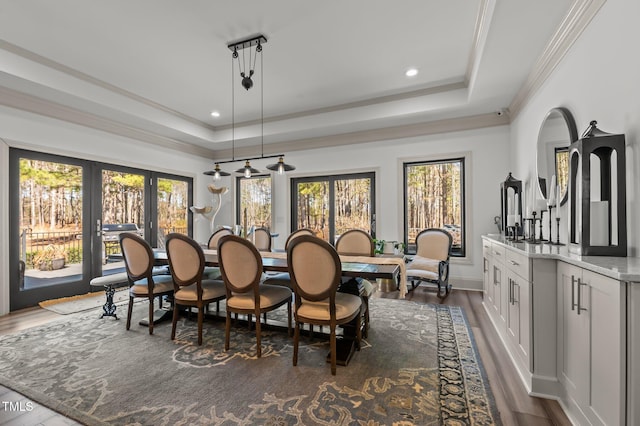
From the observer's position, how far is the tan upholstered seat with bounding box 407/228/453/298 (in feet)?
13.5

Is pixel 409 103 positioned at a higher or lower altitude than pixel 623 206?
higher

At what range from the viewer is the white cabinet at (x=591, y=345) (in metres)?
1.24

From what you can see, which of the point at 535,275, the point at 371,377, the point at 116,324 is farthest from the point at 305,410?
the point at 116,324

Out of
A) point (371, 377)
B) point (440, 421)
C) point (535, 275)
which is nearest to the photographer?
point (440, 421)

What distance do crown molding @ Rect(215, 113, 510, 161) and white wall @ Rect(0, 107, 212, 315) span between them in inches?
54.7

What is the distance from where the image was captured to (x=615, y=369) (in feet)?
4.15

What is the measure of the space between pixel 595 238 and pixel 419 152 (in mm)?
3423

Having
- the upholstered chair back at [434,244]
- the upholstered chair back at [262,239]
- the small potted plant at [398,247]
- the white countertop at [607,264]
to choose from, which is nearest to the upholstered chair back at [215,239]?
the upholstered chair back at [262,239]

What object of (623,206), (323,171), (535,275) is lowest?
(535,275)

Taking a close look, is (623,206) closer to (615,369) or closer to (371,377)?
(615,369)

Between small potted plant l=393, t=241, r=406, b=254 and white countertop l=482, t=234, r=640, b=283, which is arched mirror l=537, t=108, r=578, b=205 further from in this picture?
small potted plant l=393, t=241, r=406, b=254

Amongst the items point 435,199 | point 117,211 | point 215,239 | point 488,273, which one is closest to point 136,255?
point 215,239

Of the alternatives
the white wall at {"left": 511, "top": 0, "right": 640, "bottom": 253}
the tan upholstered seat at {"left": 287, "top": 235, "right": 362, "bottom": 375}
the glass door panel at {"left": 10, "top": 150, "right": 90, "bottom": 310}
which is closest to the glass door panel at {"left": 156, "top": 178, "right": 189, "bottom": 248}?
the glass door panel at {"left": 10, "top": 150, "right": 90, "bottom": 310}

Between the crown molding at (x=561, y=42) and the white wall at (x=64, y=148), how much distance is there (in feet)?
19.1
